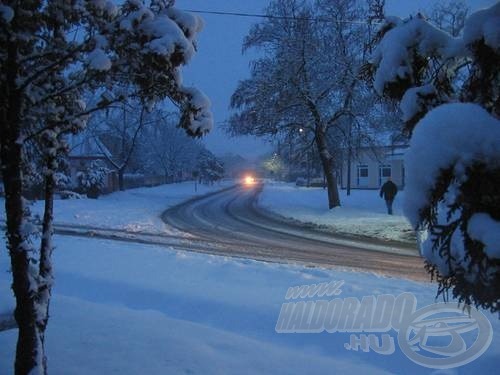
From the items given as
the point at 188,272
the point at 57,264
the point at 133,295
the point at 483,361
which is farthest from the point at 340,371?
the point at 57,264

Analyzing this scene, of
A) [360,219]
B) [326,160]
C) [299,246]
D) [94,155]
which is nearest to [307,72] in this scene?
[326,160]

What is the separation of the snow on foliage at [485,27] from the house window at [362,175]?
43.4 meters

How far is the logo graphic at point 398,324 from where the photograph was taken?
4336 millimetres

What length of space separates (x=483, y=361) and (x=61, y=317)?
4.61 metres

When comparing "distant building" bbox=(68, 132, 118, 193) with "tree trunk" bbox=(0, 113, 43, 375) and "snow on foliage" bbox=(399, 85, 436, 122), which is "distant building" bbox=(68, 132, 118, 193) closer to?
"tree trunk" bbox=(0, 113, 43, 375)

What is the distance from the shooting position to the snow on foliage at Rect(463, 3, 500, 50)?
2113 mm

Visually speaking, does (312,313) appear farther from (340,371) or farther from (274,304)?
(340,371)

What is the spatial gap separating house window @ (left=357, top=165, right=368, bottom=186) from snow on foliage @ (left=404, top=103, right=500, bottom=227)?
4374cm

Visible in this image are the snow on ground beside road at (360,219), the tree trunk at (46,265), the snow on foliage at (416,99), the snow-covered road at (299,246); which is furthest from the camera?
the snow on ground beside road at (360,219)

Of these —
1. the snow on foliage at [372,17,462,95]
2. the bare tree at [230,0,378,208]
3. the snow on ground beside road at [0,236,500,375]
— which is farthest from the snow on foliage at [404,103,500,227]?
the bare tree at [230,0,378,208]

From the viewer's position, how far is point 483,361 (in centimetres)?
414

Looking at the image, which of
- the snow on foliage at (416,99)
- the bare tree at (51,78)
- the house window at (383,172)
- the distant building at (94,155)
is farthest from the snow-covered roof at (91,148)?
the snow on foliage at (416,99)

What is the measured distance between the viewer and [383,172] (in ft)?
141

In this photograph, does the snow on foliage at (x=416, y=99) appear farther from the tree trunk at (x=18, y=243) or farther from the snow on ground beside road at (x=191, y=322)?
the tree trunk at (x=18, y=243)
